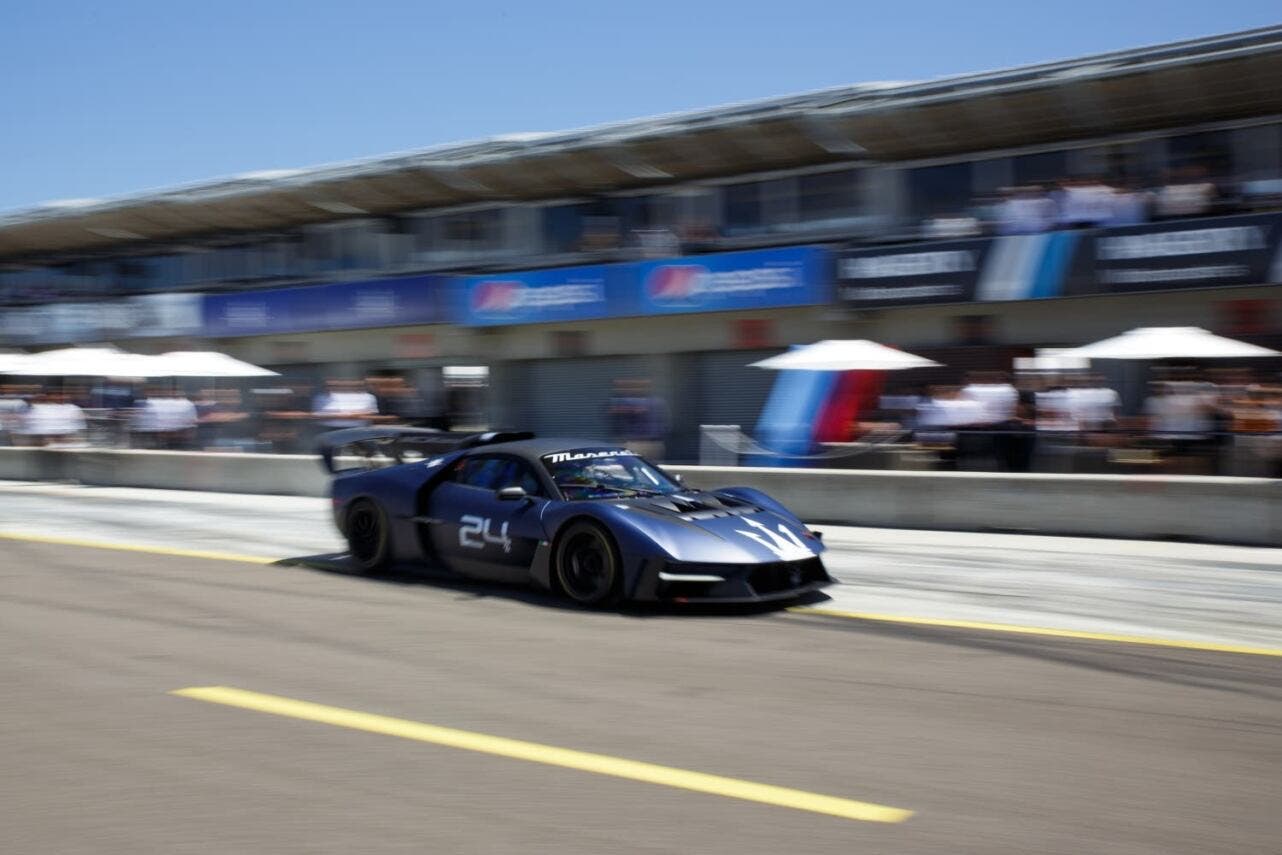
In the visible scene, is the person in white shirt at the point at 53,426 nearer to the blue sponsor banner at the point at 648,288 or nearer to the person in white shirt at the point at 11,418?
the person in white shirt at the point at 11,418

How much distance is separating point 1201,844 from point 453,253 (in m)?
26.6

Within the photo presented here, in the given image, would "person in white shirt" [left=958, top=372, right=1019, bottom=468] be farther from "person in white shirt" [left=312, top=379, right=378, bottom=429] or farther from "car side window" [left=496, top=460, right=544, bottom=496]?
"person in white shirt" [left=312, top=379, right=378, bottom=429]

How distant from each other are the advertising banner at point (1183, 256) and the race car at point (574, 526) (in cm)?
1080

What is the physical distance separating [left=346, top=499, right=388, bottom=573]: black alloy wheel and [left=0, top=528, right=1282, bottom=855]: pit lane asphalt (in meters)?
1.56

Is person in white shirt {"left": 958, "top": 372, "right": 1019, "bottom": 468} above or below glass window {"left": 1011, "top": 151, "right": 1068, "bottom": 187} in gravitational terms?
below

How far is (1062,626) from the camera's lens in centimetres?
815

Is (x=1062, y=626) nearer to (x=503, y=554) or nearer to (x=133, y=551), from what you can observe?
(x=503, y=554)

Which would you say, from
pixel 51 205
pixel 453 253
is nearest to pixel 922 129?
pixel 453 253

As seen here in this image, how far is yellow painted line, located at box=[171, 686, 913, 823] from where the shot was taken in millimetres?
4406

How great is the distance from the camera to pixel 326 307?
29.9 m

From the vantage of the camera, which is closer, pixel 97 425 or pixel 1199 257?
pixel 1199 257

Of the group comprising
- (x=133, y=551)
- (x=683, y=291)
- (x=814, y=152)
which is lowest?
(x=133, y=551)

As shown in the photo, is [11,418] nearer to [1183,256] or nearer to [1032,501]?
[1032,501]

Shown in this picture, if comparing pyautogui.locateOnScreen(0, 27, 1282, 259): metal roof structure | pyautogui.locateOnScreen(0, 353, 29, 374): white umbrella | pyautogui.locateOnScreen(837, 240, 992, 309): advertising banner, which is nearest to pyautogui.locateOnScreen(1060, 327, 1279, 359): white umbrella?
pyautogui.locateOnScreen(837, 240, 992, 309): advertising banner
